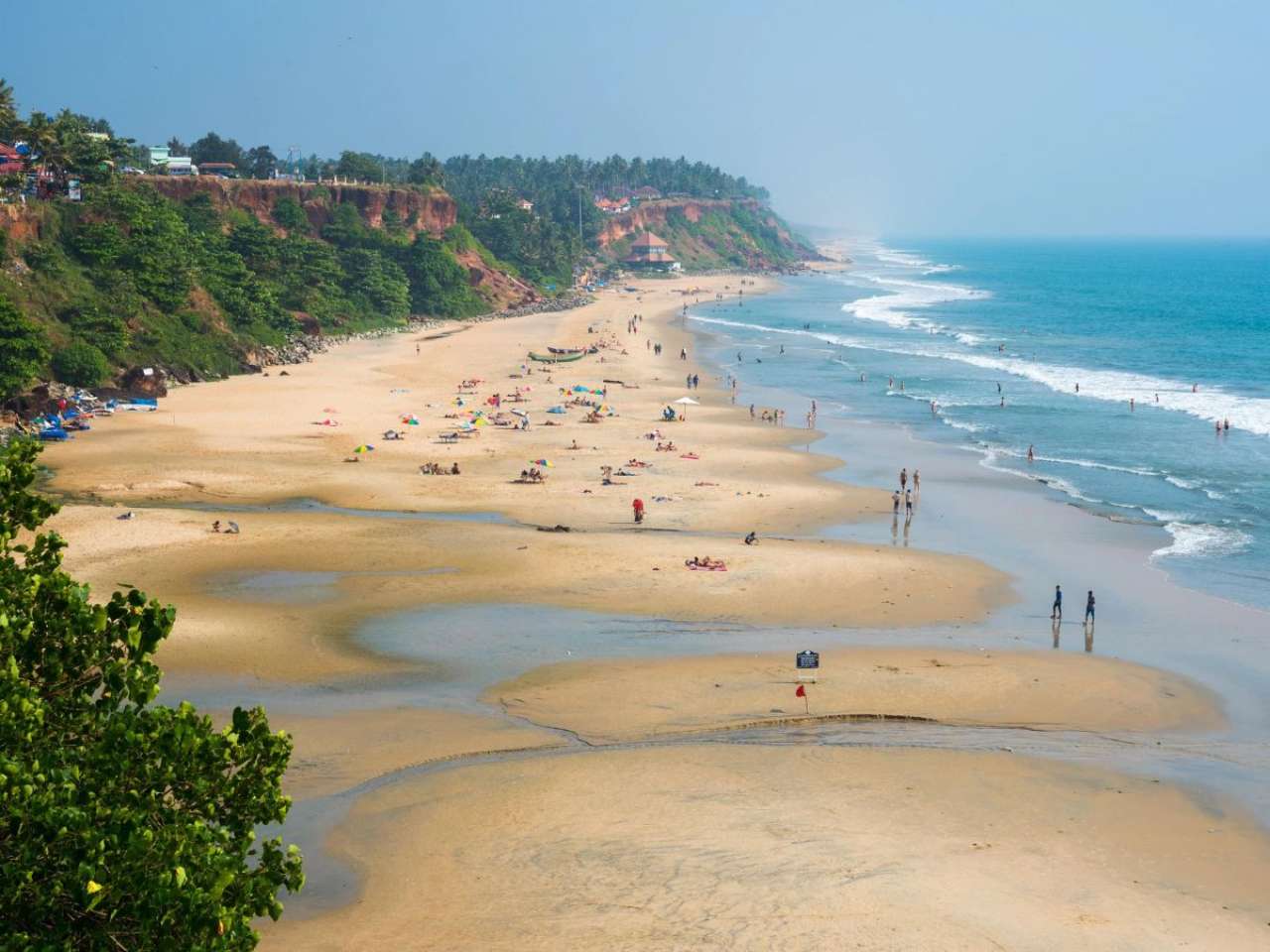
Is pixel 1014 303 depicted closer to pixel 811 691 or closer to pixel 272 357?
pixel 272 357

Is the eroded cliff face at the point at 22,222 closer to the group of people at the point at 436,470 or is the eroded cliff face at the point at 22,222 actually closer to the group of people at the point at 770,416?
the group of people at the point at 436,470

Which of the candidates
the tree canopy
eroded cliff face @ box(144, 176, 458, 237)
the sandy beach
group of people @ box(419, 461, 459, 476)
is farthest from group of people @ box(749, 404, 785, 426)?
eroded cliff face @ box(144, 176, 458, 237)

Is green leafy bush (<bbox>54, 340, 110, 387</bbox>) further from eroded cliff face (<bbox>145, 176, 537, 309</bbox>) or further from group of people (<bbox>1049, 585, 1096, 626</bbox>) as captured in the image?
group of people (<bbox>1049, 585, 1096, 626</bbox>)

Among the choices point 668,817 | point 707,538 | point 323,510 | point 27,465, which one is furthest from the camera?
point 323,510

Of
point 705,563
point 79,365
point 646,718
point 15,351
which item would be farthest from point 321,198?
point 646,718

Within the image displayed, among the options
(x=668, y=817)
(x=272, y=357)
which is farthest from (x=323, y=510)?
(x=272, y=357)
